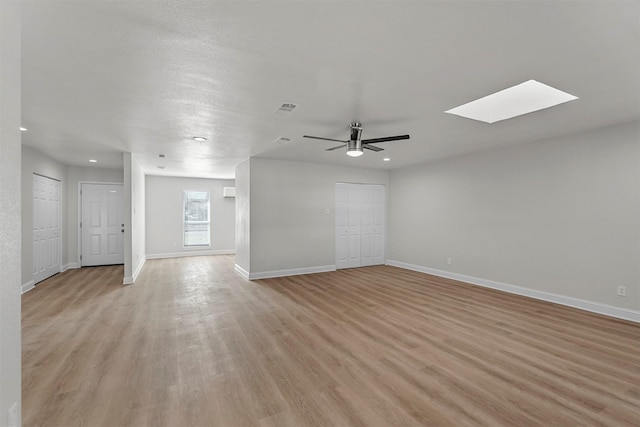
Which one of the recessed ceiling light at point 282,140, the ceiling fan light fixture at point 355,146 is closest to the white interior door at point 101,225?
the recessed ceiling light at point 282,140

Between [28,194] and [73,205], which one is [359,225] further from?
[73,205]

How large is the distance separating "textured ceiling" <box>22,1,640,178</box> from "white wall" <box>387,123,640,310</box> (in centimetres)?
52

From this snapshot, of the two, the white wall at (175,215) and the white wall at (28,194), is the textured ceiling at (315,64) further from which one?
the white wall at (175,215)

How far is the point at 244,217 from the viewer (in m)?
6.54

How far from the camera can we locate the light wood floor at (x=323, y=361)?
2.05 metres

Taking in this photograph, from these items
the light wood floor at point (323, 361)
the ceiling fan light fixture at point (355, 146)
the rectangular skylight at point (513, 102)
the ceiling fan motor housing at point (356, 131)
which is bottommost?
the light wood floor at point (323, 361)

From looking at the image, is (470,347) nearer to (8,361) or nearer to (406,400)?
(406,400)

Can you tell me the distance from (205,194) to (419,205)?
264 inches

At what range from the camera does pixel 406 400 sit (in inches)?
86.1

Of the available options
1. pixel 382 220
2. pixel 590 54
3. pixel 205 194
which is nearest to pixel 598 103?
pixel 590 54

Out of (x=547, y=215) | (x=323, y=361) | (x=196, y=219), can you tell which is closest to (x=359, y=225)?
(x=547, y=215)

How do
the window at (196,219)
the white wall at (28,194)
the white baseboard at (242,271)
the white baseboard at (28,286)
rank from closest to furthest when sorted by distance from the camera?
the white baseboard at (28,286) → the white wall at (28,194) → the white baseboard at (242,271) → the window at (196,219)

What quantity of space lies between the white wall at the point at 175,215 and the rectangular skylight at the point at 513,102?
7959 millimetres

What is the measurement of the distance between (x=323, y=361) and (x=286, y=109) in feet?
8.92
